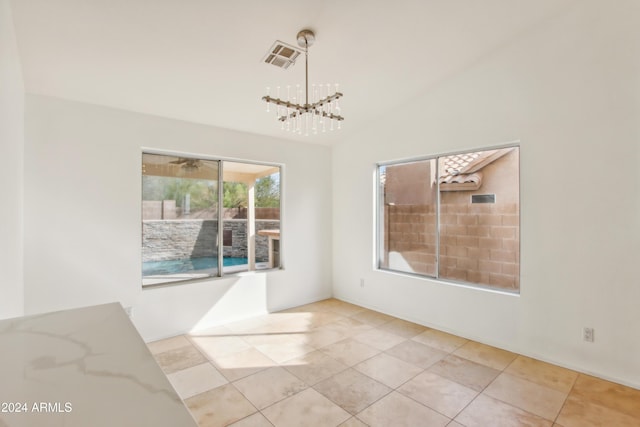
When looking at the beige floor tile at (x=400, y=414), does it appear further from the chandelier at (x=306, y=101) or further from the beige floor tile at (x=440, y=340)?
the chandelier at (x=306, y=101)

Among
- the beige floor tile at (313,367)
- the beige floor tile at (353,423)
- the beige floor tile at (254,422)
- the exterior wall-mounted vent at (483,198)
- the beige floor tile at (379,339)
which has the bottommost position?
the beige floor tile at (353,423)

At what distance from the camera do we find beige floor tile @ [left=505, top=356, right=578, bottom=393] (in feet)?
8.60

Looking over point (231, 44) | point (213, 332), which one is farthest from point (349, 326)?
point (231, 44)

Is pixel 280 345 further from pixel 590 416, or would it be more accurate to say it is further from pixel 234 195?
pixel 590 416

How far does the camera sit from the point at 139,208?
3.41 metres

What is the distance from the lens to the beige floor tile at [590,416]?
84.7 inches

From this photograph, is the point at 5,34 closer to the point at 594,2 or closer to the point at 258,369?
the point at 258,369

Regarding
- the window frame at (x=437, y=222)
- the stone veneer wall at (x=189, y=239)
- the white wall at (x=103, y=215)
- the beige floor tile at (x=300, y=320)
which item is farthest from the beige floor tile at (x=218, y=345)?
the window frame at (x=437, y=222)

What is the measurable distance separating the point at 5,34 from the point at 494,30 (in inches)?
143

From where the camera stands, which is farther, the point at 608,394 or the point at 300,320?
the point at 300,320

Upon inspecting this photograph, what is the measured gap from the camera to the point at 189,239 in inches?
154

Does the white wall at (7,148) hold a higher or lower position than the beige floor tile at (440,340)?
higher

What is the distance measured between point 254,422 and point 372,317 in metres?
2.41

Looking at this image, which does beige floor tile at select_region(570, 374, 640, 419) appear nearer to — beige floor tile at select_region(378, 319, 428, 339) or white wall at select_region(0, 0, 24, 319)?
beige floor tile at select_region(378, 319, 428, 339)
